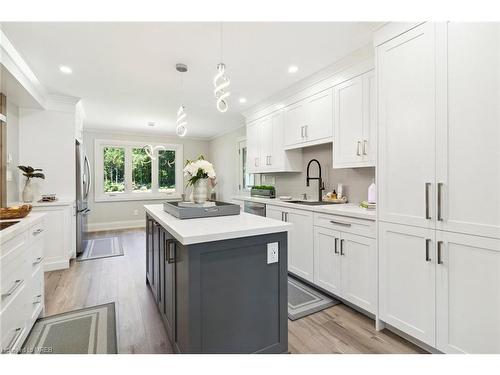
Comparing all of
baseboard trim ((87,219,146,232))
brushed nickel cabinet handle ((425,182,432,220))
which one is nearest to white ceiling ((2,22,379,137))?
brushed nickel cabinet handle ((425,182,432,220))

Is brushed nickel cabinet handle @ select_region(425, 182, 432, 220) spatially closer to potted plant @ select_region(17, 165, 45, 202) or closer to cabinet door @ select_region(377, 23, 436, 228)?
cabinet door @ select_region(377, 23, 436, 228)

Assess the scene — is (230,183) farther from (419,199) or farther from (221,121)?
→ (419,199)

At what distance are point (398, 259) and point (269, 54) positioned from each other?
2228 millimetres

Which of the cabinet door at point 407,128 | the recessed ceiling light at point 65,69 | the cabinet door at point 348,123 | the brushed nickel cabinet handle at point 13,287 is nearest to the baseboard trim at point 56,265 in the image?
the brushed nickel cabinet handle at point 13,287

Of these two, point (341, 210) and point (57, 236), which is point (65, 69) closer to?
point (57, 236)

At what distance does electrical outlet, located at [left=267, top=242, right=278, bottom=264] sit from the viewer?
1.63m

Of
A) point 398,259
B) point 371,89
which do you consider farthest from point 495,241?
point 371,89

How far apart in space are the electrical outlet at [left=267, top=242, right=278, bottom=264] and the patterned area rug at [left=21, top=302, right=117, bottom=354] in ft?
4.33

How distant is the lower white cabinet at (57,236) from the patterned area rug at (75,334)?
1531 millimetres

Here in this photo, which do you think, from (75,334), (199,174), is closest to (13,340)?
(75,334)

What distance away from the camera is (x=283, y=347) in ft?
5.48

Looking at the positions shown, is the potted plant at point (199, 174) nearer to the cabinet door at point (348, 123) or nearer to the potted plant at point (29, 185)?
the cabinet door at point (348, 123)

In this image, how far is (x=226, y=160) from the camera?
6723 mm

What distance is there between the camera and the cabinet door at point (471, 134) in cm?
141
